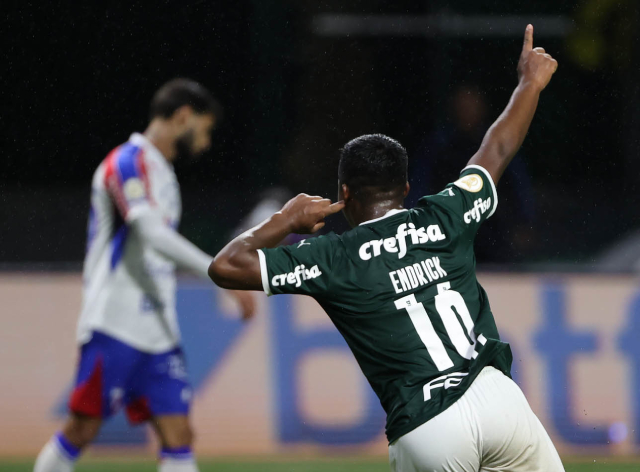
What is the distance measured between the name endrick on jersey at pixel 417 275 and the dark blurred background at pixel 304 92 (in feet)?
17.1

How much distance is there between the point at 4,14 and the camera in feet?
31.3

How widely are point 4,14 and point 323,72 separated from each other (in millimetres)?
3370

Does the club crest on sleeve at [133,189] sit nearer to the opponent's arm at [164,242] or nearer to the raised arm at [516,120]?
the opponent's arm at [164,242]

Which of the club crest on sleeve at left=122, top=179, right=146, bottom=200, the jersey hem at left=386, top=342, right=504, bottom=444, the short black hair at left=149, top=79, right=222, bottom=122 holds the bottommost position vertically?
the jersey hem at left=386, top=342, right=504, bottom=444

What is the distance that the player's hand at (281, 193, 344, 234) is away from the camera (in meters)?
2.64

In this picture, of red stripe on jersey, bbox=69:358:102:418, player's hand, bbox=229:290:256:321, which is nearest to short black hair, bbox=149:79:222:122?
player's hand, bbox=229:290:256:321

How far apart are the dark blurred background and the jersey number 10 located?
523 centimetres

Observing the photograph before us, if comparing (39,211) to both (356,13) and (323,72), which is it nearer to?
(323,72)

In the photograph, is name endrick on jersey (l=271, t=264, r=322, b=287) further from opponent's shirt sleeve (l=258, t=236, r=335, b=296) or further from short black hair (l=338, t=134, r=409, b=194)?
short black hair (l=338, t=134, r=409, b=194)

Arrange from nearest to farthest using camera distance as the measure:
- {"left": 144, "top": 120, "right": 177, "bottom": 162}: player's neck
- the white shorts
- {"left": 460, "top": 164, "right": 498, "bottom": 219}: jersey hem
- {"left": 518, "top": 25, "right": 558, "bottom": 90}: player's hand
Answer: the white shorts
{"left": 460, "top": 164, "right": 498, "bottom": 219}: jersey hem
{"left": 518, "top": 25, "right": 558, "bottom": 90}: player's hand
{"left": 144, "top": 120, "right": 177, "bottom": 162}: player's neck

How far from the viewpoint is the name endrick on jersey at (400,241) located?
262 cm

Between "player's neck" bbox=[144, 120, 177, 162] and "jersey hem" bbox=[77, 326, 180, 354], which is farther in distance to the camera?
"player's neck" bbox=[144, 120, 177, 162]

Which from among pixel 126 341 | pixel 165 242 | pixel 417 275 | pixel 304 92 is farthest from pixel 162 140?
pixel 304 92

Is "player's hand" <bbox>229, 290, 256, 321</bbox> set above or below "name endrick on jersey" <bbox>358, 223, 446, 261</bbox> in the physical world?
below
